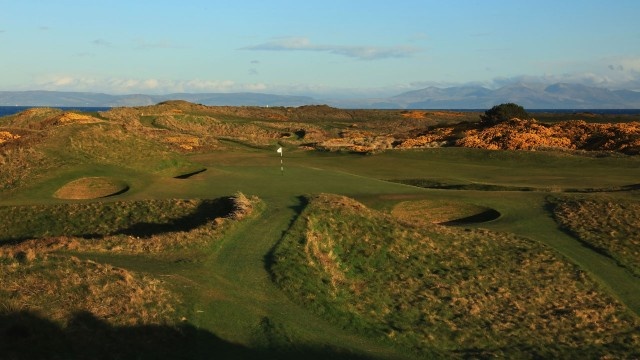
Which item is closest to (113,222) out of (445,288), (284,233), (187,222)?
(187,222)

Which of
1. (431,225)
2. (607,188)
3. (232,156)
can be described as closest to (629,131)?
(607,188)

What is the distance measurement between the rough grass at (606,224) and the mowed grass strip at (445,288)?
9.66 feet

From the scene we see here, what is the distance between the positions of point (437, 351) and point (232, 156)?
45160mm

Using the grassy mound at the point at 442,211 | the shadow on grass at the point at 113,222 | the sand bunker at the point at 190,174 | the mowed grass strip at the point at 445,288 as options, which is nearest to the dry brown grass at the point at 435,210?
the grassy mound at the point at 442,211

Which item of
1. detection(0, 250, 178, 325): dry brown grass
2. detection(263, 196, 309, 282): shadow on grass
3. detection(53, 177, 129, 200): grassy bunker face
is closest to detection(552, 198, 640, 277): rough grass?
detection(263, 196, 309, 282): shadow on grass

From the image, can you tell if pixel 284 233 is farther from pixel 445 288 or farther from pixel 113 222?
pixel 113 222

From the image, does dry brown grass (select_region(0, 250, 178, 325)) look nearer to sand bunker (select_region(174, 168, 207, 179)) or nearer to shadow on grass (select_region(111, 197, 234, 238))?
shadow on grass (select_region(111, 197, 234, 238))

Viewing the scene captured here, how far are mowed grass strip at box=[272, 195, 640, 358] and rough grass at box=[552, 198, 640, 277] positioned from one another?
116 inches

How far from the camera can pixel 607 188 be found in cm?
3978

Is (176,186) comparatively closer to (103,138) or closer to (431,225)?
(103,138)

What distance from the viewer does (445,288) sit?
22344mm

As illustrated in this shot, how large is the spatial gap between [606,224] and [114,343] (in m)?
24.6

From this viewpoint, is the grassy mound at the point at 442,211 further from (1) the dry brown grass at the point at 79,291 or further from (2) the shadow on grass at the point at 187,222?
(1) the dry brown grass at the point at 79,291

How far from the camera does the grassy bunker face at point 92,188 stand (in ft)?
114
